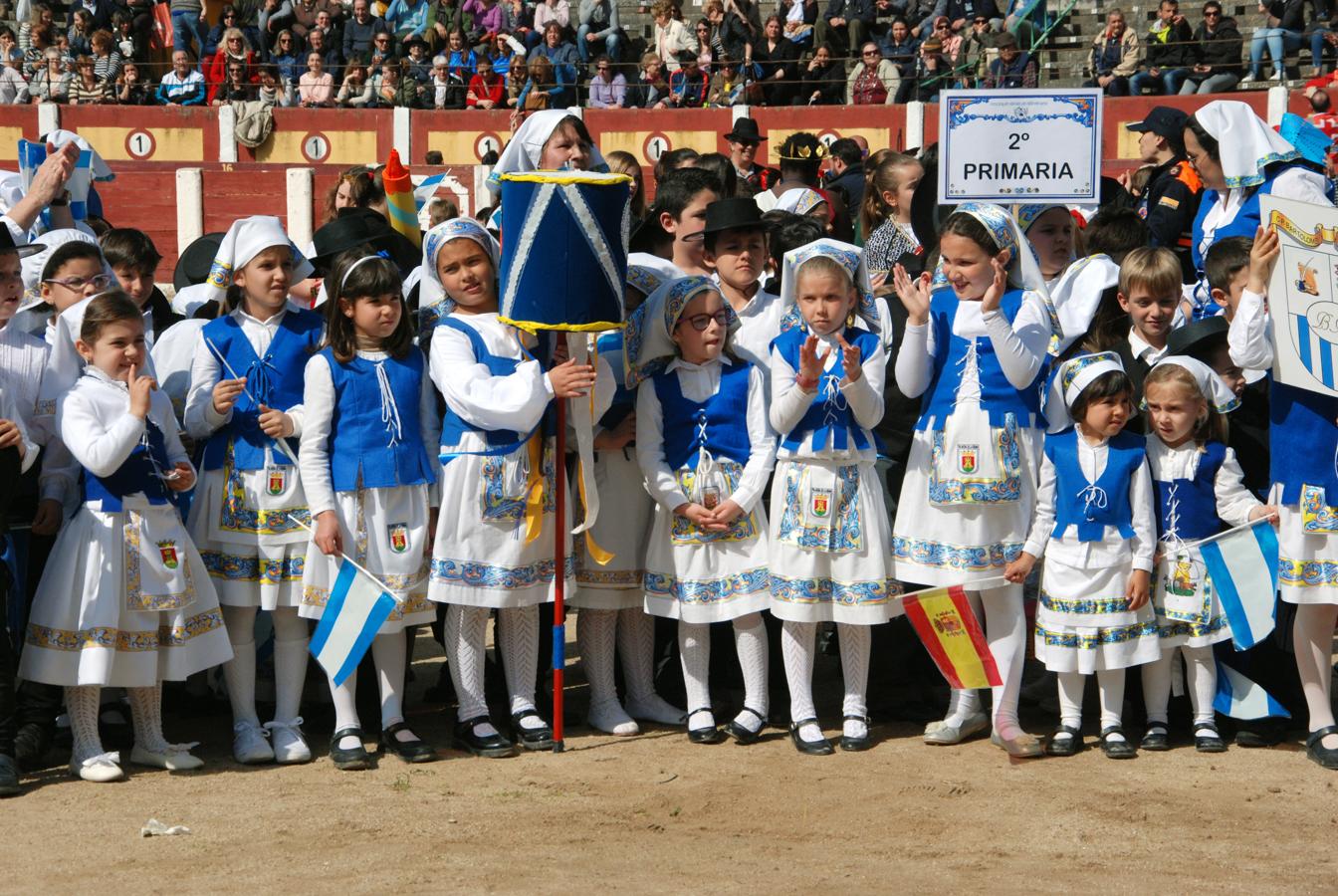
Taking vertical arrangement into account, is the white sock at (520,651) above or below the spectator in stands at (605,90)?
below

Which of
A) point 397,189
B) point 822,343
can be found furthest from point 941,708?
point 397,189

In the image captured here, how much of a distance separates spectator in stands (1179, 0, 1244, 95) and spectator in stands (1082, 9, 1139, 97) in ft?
2.33

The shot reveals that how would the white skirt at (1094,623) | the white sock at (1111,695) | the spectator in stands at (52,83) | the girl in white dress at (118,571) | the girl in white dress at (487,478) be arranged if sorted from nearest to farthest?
the girl in white dress at (118,571)
the girl in white dress at (487,478)
the white skirt at (1094,623)
the white sock at (1111,695)
the spectator in stands at (52,83)

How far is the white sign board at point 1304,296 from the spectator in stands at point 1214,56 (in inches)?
603

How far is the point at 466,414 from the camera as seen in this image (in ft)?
19.6

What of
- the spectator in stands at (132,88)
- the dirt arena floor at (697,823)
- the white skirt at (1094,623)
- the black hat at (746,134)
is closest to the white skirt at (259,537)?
the dirt arena floor at (697,823)

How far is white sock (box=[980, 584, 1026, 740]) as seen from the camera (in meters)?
6.18

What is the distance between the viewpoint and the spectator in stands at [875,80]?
2198 centimetres

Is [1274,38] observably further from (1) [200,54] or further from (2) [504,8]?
(1) [200,54]

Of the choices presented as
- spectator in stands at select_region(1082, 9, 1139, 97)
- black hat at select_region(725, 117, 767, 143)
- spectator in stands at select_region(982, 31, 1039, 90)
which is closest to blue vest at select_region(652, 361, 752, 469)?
black hat at select_region(725, 117, 767, 143)

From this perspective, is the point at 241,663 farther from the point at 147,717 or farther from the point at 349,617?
the point at 349,617

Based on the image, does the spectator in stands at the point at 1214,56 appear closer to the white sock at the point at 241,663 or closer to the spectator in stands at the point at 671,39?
the spectator in stands at the point at 671,39

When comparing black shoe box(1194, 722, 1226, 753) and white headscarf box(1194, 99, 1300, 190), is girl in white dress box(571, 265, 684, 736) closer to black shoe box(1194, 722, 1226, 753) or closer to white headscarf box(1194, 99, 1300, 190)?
black shoe box(1194, 722, 1226, 753)

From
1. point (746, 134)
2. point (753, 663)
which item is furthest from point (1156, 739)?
point (746, 134)
